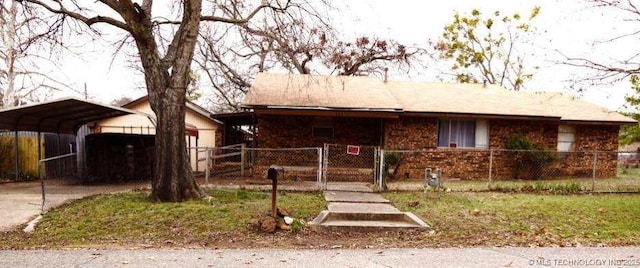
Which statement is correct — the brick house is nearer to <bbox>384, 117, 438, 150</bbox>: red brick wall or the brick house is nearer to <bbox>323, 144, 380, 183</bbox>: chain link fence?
<bbox>384, 117, 438, 150</bbox>: red brick wall

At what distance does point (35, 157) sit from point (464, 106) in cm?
1584

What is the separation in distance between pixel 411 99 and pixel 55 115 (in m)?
12.4

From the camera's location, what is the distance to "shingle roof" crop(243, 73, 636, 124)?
14188 millimetres

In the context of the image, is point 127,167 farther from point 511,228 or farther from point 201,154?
point 511,228

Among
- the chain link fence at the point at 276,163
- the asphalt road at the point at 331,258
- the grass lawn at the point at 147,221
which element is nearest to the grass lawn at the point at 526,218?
the asphalt road at the point at 331,258

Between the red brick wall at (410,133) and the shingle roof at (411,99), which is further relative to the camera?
the red brick wall at (410,133)

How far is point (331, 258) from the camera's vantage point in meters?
5.50

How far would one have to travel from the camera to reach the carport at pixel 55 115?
11094 millimetres

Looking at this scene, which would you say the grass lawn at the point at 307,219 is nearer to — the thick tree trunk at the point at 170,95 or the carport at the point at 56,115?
the thick tree trunk at the point at 170,95

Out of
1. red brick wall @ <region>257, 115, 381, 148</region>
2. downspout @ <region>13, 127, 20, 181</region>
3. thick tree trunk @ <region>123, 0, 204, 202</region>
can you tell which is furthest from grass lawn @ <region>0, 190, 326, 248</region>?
downspout @ <region>13, 127, 20, 181</region>

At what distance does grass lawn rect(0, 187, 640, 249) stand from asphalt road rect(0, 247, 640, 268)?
0.40 meters

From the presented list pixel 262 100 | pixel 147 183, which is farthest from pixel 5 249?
pixel 262 100

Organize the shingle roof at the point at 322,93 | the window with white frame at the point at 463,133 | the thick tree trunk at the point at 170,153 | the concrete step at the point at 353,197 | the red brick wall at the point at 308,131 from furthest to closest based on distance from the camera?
the window with white frame at the point at 463,133
the red brick wall at the point at 308,131
the shingle roof at the point at 322,93
the concrete step at the point at 353,197
the thick tree trunk at the point at 170,153

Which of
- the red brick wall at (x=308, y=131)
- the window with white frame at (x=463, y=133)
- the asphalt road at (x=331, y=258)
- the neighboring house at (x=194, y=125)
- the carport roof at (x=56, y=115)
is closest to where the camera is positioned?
the asphalt road at (x=331, y=258)
